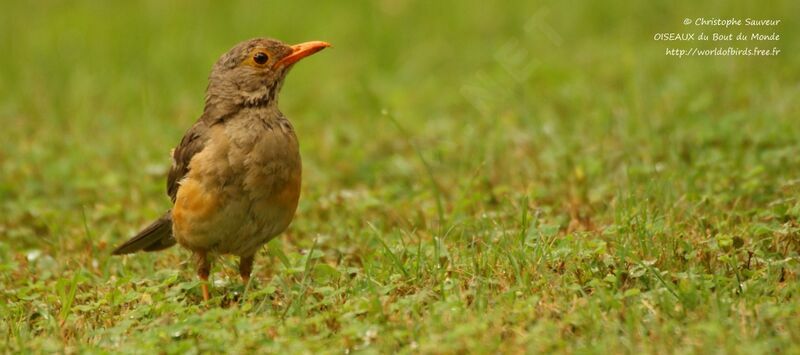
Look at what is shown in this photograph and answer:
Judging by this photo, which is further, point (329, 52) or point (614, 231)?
point (329, 52)

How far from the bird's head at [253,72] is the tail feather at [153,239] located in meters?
0.72

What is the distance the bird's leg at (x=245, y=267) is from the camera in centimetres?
589

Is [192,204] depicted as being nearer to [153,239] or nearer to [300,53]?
[153,239]

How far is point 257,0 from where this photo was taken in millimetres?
11961

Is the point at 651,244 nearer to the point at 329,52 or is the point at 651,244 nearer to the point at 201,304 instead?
the point at 201,304

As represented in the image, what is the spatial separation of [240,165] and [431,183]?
6.76 feet

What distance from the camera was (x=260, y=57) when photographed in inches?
233

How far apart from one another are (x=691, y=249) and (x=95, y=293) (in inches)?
115

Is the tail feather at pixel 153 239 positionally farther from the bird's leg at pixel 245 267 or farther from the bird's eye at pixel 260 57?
the bird's eye at pixel 260 57

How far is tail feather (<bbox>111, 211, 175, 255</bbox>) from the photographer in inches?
241

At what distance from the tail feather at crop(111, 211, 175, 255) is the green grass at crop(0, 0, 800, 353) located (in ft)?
0.43

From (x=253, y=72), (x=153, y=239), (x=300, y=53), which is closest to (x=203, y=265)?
(x=153, y=239)

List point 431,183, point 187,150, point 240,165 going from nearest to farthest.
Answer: point 240,165
point 187,150
point 431,183

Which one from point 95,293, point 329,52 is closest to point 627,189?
point 95,293
